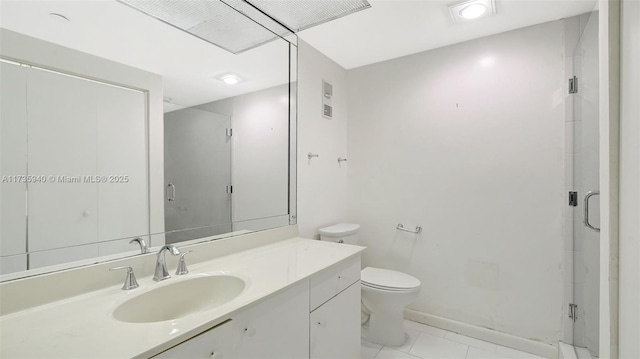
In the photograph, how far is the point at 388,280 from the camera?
2023 mm

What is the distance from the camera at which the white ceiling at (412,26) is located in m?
1.70

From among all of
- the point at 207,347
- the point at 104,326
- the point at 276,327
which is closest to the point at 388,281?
the point at 276,327

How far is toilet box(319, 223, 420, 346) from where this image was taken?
1.90 metres

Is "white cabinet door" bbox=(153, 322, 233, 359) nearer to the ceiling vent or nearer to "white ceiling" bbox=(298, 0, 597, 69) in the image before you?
the ceiling vent

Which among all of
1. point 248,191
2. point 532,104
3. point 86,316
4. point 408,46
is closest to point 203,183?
point 248,191

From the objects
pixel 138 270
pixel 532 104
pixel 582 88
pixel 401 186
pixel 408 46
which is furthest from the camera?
pixel 401 186

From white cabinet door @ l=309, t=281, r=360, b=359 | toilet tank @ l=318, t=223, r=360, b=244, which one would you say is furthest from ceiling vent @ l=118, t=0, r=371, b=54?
white cabinet door @ l=309, t=281, r=360, b=359

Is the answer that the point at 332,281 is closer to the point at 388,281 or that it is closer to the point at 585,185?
the point at 388,281

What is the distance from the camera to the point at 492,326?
81.0 inches

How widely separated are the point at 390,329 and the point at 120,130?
2051 millimetres

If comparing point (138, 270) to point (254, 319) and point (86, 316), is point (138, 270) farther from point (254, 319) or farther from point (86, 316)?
point (254, 319)

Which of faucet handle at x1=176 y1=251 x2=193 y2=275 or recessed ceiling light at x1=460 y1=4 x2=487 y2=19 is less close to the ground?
recessed ceiling light at x1=460 y1=4 x2=487 y2=19

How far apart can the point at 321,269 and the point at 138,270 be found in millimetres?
774

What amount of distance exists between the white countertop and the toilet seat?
89 cm
